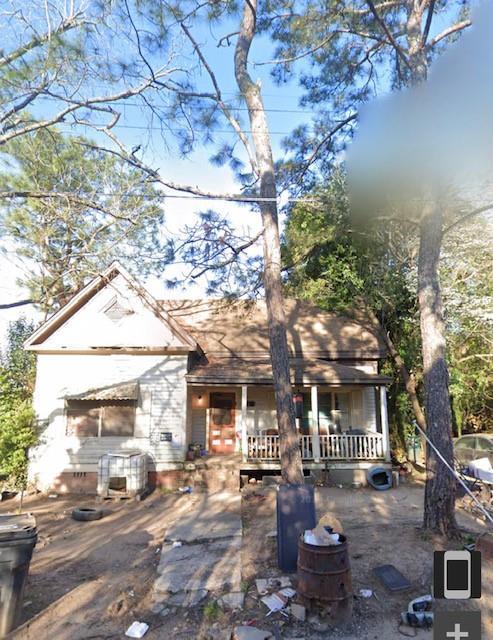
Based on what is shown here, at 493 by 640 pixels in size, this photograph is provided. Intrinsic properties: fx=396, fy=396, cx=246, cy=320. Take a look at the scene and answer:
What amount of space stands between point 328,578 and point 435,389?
3669 millimetres

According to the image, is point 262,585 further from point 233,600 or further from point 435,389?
point 435,389

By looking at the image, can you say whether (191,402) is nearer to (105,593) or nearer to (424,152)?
(105,593)

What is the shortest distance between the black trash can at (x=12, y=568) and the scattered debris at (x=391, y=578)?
401 cm

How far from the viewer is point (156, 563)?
5.88 meters

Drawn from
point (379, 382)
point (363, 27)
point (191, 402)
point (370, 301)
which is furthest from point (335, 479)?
point (363, 27)

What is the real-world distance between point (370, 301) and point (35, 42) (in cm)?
1197

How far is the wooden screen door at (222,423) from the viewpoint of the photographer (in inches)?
504

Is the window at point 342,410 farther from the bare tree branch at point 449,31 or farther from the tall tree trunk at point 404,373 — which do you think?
the bare tree branch at point 449,31

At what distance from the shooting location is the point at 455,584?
3.44 meters

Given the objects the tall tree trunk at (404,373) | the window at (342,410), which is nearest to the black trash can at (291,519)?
the window at (342,410)

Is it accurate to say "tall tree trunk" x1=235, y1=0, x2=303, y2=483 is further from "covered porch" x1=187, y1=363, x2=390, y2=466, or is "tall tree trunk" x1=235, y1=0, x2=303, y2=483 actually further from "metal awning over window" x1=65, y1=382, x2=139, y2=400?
"metal awning over window" x1=65, y1=382, x2=139, y2=400

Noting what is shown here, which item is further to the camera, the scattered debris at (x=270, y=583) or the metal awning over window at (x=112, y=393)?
the metal awning over window at (x=112, y=393)

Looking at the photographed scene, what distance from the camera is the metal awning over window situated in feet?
35.8

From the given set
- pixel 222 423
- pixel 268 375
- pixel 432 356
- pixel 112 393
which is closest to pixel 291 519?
pixel 432 356
